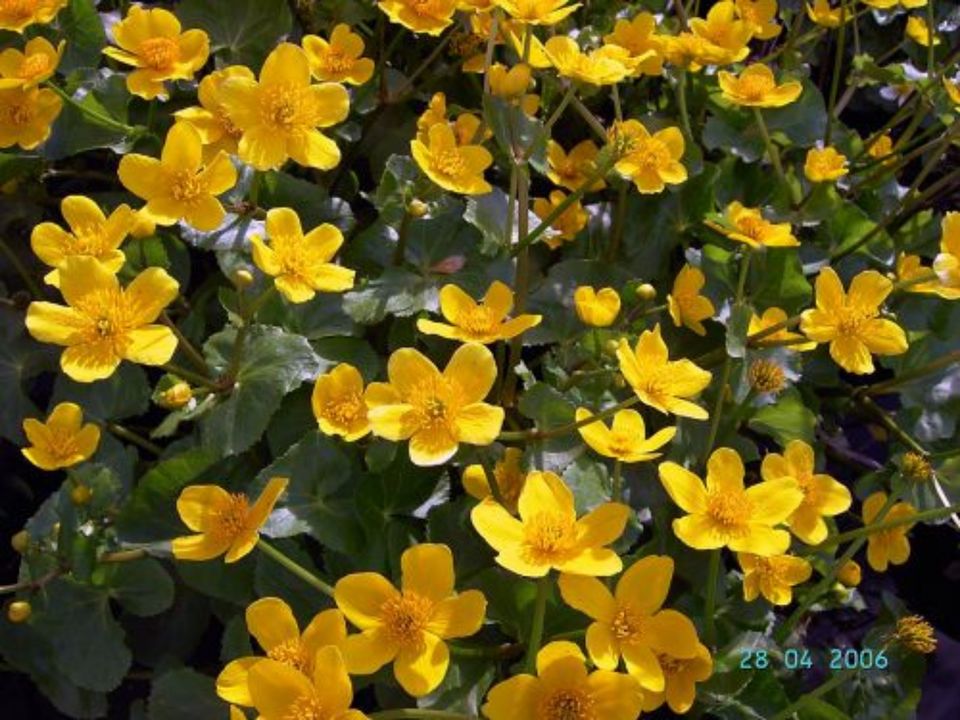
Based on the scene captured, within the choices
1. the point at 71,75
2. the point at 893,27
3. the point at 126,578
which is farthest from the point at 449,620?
the point at 893,27

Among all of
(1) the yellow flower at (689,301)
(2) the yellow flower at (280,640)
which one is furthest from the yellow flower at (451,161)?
(2) the yellow flower at (280,640)

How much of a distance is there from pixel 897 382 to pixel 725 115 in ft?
1.15

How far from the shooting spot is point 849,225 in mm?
1275

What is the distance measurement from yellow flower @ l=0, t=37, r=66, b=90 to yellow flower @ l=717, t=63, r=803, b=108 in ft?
2.18

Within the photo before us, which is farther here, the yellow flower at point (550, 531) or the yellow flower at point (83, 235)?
the yellow flower at point (83, 235)

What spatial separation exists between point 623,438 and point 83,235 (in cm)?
48

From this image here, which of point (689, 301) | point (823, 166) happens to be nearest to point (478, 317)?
Result: point (689, 301)

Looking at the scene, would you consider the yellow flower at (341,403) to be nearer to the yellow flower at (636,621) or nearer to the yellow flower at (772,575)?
the yellow flower at (636,621)

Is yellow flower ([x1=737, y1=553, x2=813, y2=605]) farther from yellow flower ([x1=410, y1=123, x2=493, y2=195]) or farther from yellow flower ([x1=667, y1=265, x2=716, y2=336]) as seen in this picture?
yellow flower ([x1=410, y1=123, x2=493, y2=195])

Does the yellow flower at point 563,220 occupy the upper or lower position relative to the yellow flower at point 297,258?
lower

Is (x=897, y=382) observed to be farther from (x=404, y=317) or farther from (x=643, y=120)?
(x=404, y=317)

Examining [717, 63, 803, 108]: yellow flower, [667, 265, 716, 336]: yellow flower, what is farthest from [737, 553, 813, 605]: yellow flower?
[717, 63, 803, 108]: yellow flower

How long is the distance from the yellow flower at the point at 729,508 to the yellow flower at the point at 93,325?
0.41m

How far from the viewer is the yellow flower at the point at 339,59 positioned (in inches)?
44.2
